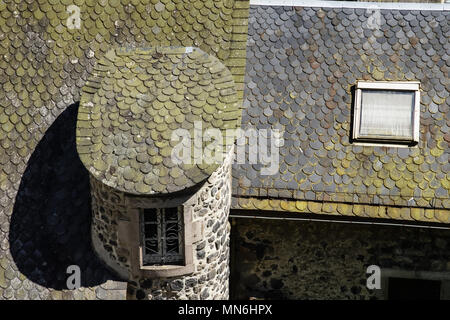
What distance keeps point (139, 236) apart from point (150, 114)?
1.80 m

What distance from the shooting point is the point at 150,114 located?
35.7 feet

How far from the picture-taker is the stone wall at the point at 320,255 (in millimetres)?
12398

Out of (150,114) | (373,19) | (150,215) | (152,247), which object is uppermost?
(373,19)

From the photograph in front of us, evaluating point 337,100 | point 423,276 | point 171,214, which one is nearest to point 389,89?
point 337,100

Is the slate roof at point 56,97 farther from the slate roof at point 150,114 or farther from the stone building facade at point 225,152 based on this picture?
the slate roof at point 150,114

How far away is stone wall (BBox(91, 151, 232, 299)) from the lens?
11009mm

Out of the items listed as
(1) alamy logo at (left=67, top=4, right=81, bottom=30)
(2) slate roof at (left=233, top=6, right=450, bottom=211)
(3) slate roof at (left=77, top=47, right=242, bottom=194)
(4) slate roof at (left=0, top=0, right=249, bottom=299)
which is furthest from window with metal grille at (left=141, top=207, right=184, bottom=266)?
(1) alamy logo at (left=67, top=4, right=81, bottom=30)

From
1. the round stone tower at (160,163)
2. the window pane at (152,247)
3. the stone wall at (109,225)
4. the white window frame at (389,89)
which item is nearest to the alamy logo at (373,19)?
the white window frame at (389,89)

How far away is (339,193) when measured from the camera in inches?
482

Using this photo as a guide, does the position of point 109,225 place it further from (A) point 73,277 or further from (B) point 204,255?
(B) point 204,255

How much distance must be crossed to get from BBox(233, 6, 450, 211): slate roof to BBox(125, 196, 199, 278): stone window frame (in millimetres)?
1477

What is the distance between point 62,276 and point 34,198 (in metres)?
1.46

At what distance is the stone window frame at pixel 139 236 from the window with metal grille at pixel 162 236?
0.10 m

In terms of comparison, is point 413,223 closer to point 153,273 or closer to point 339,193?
point 339,193
